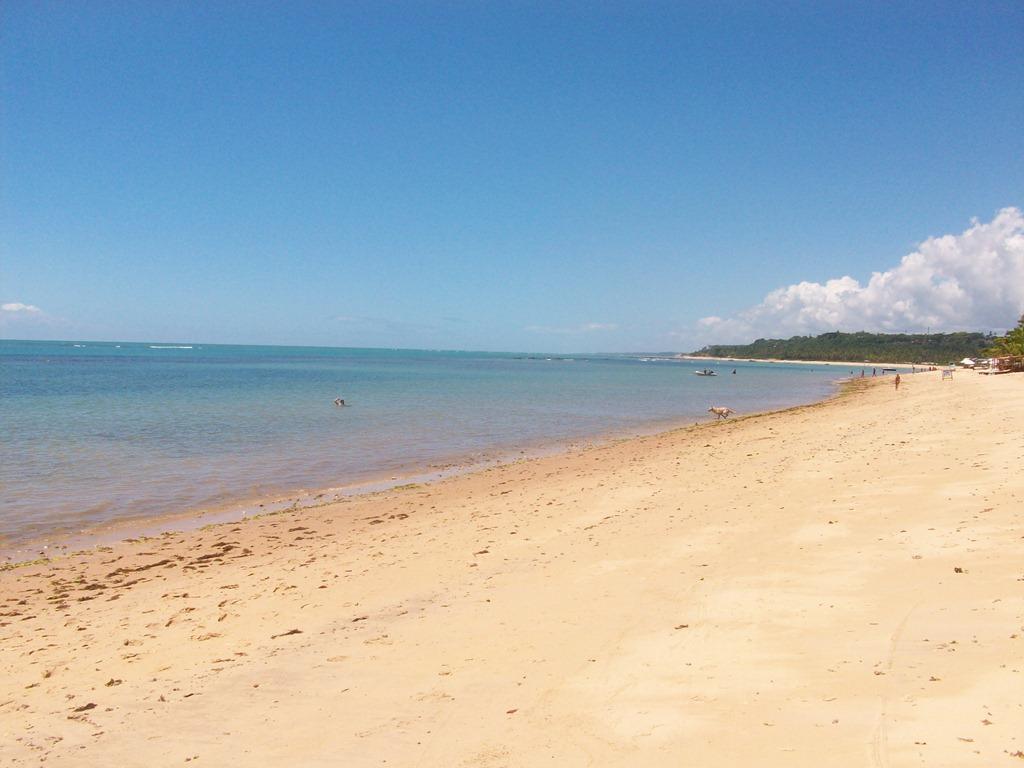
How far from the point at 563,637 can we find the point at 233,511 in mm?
11729

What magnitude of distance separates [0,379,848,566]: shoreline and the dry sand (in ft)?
3.39

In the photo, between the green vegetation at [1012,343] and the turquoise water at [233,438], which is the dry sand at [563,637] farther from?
the green vegetation at [1012,343]

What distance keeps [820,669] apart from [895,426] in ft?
64.1

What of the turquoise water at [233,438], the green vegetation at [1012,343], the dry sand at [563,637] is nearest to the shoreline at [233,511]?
the turquoise water at [233,438]

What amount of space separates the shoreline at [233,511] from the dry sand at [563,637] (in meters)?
1.03

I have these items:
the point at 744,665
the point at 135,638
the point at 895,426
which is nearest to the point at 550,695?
the point at 744,665

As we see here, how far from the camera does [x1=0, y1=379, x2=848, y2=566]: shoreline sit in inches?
497

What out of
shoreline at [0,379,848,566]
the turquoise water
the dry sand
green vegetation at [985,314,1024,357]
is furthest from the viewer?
green vegetation at [985,314,1024,357]

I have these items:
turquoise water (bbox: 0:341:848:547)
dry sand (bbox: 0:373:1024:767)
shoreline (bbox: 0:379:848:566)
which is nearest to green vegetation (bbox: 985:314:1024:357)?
turquoise water (bbox: 0:341:848:547)

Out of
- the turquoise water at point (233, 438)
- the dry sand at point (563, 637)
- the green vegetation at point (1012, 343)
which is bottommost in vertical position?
the turquoise water at point (233, 438)

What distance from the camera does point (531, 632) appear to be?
6934 mm

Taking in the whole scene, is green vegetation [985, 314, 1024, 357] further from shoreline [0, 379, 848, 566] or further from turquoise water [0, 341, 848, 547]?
shoreline [0, 379, 848, 566]

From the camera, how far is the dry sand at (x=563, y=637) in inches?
184

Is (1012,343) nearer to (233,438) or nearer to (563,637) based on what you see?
(233,438)
